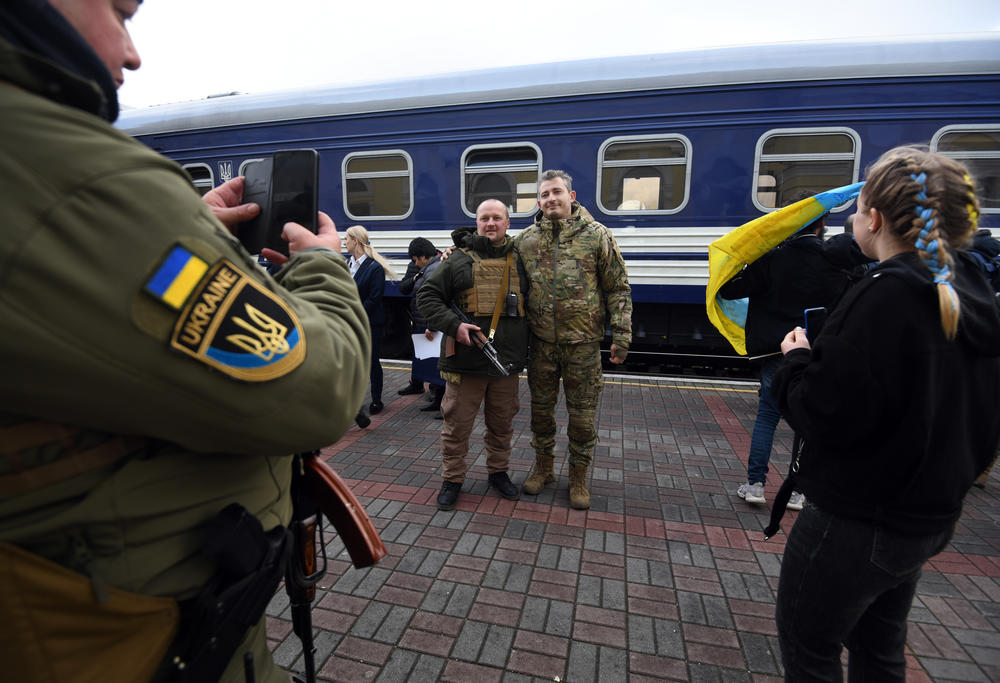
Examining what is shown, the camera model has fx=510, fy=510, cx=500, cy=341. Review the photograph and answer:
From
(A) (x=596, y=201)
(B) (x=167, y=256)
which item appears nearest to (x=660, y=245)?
(A) (x=596, y=201)

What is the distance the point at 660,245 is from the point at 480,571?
173 inches

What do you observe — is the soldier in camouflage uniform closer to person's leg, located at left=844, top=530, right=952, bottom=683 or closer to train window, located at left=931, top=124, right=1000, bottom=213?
person's leg, located at left=844, top=530, right=952, bottom=683

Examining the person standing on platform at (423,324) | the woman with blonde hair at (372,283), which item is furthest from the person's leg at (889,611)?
the woman with blonde hair at (372,283)

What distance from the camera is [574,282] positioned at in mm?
3344

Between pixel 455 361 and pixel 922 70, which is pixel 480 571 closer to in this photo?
pixel 455 361

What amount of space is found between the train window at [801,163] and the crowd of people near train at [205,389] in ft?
15.3

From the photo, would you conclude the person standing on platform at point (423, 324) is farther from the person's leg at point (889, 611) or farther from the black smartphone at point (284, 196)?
the person's leg at point (889, 611)

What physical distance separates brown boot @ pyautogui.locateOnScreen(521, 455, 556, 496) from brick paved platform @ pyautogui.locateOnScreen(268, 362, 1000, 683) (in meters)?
0.08

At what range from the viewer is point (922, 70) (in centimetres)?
512

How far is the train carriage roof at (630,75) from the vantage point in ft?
16.8

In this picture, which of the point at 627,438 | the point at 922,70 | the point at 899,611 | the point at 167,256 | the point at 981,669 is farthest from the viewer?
the point at 922,70

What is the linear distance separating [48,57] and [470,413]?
2947 mm

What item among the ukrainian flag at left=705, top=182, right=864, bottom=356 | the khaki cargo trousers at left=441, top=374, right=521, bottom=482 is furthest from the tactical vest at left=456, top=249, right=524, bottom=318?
the ukrainian flag at left=705, top=182, right=864, bottom=356

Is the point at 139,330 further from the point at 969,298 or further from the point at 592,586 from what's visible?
the point at 592,586
